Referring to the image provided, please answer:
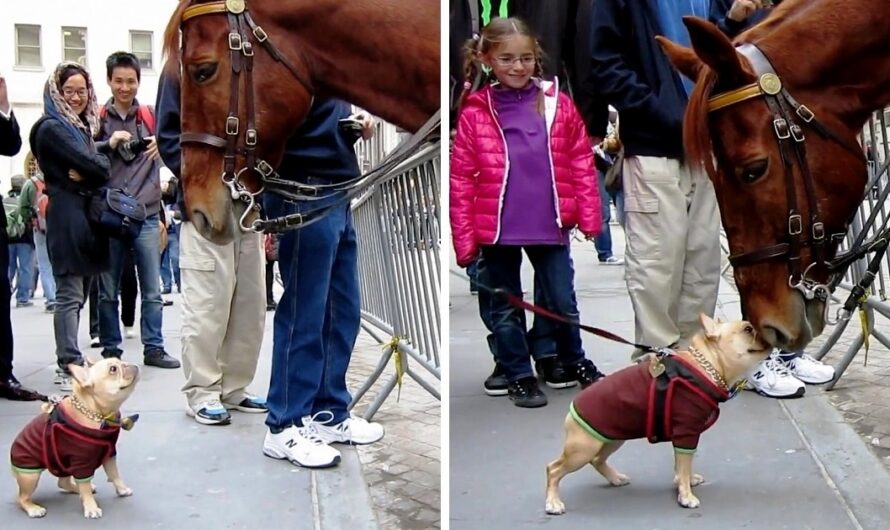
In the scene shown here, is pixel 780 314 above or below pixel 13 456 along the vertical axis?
above

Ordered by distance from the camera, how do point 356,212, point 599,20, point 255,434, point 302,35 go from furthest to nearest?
point 356,212
point 255,434
point 599,20
point 302,35

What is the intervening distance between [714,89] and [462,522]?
133 centimetres

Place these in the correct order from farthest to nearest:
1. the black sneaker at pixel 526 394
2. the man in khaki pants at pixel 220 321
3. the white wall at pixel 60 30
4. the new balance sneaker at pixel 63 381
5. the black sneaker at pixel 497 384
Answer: the new balance sneaker at pixel 63 381, the man in khaki pants at pixel 220 321, the black sneaker at pixel 497 384, the black sneaker at pixel 526 394, the white wall at pixel 60 30

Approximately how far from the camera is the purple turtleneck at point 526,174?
10.3ft

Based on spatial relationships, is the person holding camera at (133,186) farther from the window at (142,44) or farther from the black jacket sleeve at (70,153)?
the black jacket sleeve at (70,153)

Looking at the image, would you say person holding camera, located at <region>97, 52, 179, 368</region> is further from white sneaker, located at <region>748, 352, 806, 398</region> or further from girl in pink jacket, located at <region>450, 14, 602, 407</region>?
white sneaker, located at <region>748, 352, 806, 398</region>

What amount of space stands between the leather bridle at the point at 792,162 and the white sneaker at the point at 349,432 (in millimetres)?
1652

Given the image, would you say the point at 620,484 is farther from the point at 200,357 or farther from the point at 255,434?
the point at 200,357

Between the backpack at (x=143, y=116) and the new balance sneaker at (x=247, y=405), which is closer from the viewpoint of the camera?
the new balance sneaker at (x=247, y=405)

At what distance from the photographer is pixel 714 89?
2324 mm

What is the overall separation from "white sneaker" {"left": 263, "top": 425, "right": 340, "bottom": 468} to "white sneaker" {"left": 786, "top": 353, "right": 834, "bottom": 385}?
1.95 meters

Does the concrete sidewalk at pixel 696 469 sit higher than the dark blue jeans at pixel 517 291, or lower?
lower

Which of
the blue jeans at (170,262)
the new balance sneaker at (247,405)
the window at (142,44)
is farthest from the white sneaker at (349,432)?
the blue jeans at (170,262)

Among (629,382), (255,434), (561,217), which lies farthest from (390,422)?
(629,382)
